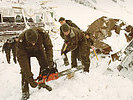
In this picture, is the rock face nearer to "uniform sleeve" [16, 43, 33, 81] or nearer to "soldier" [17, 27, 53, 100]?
"soldier" [17, 27, 53, 100]

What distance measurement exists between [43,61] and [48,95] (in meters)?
0.81

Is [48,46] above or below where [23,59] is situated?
above

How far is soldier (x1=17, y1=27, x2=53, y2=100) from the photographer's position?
7.49 feet

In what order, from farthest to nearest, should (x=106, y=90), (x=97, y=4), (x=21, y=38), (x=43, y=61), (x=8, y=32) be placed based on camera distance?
(x=97, y=4), (x=8, y=32), (x=43, y=61), (x=106, y=90), (x=21, y=38)

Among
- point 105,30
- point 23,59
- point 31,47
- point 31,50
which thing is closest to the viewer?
point 23,59

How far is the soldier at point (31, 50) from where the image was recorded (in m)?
2.28

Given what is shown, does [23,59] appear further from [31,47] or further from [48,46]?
[48,46]

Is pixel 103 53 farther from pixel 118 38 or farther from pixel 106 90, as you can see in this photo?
pixel 106 90

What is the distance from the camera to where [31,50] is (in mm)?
2674

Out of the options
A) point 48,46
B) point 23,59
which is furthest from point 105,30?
point 23,59

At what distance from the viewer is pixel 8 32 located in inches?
440

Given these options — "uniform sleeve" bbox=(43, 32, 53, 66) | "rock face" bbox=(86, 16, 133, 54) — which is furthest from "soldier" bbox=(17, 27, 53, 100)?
"rock face" bbox=(86, 16, 133, 54)

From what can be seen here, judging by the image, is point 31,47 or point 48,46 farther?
point 48,46

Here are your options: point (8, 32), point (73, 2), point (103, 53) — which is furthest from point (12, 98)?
point (73, 2)
